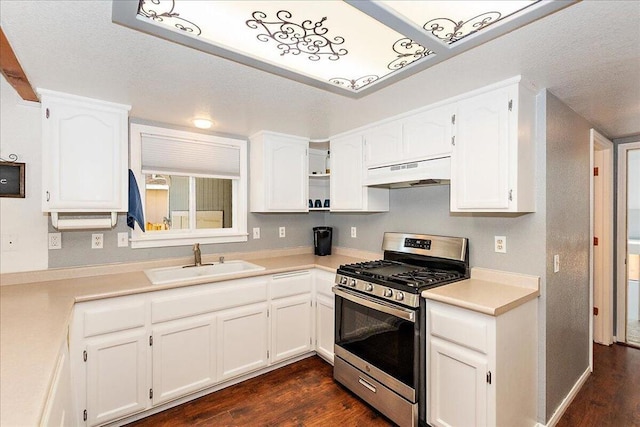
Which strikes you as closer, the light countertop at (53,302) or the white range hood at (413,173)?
the light countertop at (53,302)

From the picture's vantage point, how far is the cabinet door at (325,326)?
2772 mm

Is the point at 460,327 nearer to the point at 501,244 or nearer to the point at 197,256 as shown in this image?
the point at 501,244

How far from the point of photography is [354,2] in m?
1.13

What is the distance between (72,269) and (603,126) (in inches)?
177

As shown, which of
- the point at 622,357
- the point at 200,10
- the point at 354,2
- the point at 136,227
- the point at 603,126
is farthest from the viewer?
the point at 622,357

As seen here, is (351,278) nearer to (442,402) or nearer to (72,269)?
(442,402)

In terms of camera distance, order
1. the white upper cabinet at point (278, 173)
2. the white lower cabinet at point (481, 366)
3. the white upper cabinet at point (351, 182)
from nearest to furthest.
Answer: the white lower cabinet at point (481, 366), the white upper cabinet at point (351, 182), the white upper cabinet at point (278, 173)

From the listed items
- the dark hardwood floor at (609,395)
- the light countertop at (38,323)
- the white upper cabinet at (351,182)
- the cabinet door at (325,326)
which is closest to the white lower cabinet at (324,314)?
the cabinet door at (325,326)

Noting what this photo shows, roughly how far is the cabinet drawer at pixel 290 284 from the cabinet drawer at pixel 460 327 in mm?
1244

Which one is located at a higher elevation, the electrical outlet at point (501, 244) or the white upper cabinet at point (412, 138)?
the white upper cabinet at point (412, 138)

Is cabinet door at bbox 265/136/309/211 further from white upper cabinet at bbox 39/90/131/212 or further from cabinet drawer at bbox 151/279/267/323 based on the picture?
white upper cabinet at bbox 39/90/131/212

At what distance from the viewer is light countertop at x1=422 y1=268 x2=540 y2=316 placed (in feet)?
5.62

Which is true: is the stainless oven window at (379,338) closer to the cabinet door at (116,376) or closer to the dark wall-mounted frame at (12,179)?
the cabinet door at (116,376)

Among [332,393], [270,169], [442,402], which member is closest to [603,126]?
[442,402]
